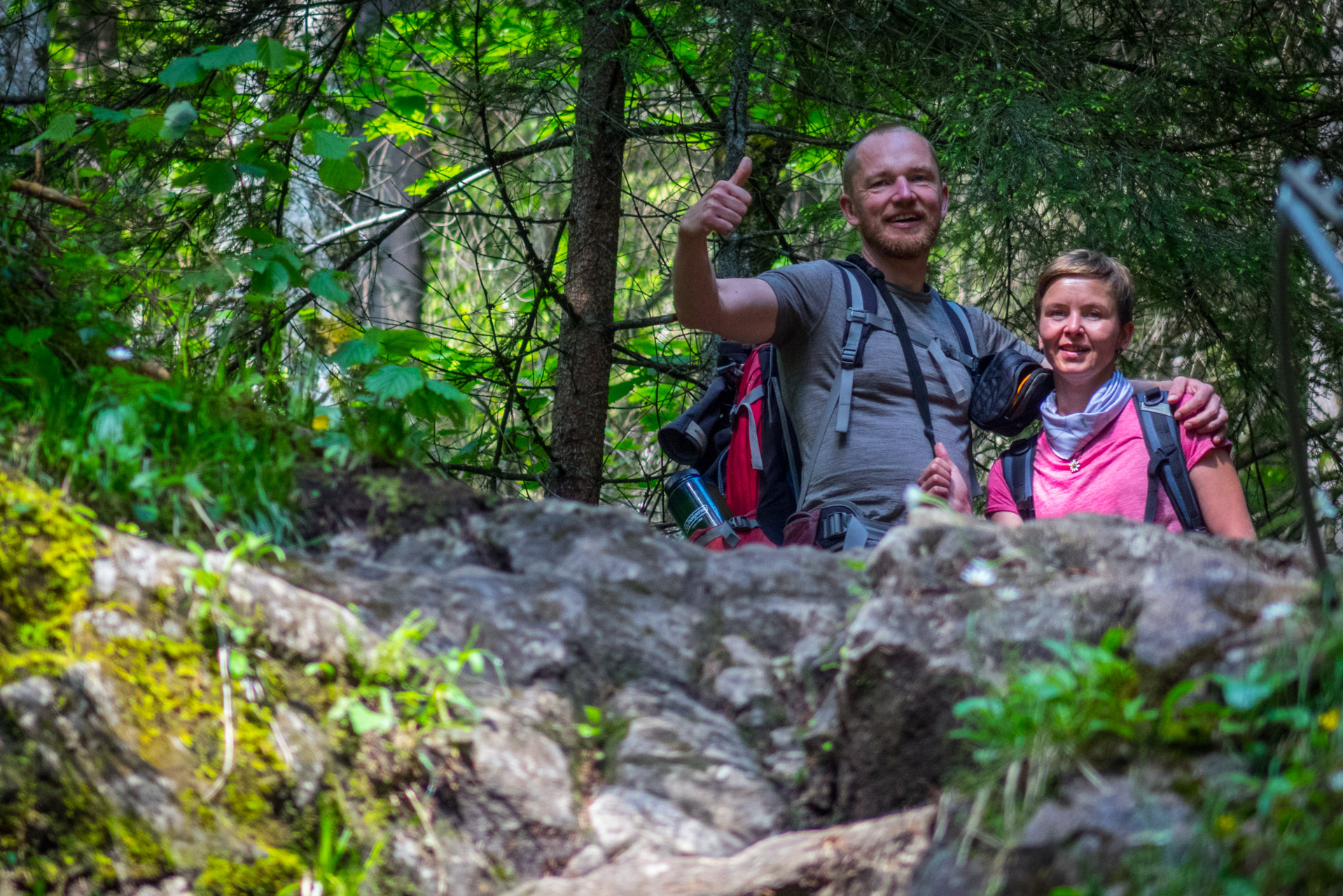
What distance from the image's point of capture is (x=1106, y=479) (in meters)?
3.62

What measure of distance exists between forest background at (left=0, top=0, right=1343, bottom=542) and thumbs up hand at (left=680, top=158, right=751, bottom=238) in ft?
3.50

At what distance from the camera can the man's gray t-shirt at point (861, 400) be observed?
12.7 ft

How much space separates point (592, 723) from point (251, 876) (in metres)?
0.80

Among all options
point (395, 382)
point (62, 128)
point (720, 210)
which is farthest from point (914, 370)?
point (62, 128)

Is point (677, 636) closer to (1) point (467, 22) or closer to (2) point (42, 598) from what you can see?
(2) point (42, 598)

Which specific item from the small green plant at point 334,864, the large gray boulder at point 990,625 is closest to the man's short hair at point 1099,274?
the large gray boulder at point 990,625

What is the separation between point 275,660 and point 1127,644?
1.86 m

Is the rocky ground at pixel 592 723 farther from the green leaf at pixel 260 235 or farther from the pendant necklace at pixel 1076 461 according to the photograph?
the green leaf at pixel 260 235

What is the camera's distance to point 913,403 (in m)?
4.05

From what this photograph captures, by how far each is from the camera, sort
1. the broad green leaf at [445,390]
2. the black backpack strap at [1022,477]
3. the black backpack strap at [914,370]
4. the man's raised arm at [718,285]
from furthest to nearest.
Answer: the black backpack strap at [914,370], the black backpack strap at [1022,477], the man's raised arm at [718,285], the broad green leaf at [445,390]

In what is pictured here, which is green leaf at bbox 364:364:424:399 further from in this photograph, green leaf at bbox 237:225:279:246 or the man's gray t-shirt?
the man's gray t-shirt

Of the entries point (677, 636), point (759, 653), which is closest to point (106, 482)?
point (677, 636)

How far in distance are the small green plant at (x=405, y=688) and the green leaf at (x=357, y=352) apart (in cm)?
132

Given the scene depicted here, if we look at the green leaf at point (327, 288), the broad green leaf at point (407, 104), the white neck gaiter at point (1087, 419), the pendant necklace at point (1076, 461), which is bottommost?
the pendant necklace at point (1076, 461)
